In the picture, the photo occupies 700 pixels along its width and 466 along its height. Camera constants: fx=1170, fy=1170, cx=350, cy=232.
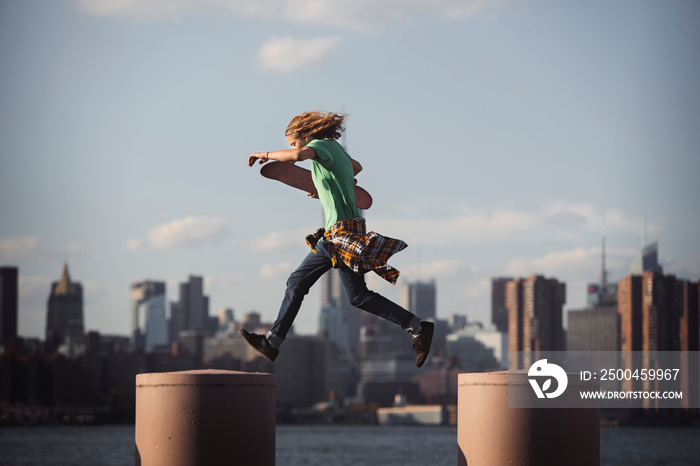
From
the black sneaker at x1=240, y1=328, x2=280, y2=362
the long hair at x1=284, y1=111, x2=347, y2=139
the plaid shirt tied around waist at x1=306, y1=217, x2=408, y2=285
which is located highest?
the long hair at x1=284, y1=111, x2=347, y2=139

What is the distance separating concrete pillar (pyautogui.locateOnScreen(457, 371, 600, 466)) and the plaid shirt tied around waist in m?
1.24

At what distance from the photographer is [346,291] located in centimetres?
945

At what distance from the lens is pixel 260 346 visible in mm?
9703

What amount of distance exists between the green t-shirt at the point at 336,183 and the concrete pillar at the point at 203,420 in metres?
1.63

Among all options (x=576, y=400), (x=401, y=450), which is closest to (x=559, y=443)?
(x=576, y=400)

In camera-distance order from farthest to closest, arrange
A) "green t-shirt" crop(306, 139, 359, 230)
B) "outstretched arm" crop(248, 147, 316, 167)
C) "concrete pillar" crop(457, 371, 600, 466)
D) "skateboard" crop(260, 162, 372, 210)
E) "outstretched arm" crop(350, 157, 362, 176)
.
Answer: "outstretched arm" crop(350, 157, 362, 176) → "skateboard" crop(260, 162, 372, 210) → "green t-shirt" crop(306, 139, 359, 230) → "outstretched arm" crop(248, 147, 316, 167) → "concrete pillar" crop(457, 371, 600, 466)

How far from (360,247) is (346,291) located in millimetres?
430

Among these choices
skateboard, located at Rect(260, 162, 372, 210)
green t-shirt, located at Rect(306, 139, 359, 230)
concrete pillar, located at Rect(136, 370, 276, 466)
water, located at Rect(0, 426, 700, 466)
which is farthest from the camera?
water, located at Rect(0, 426, 700, 466)

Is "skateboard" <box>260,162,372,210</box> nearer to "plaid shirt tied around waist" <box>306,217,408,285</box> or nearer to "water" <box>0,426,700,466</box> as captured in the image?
"plaid shirt tied around waist" <box>306,217,408,285</box>

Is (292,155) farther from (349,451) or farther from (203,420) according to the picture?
(349,451)

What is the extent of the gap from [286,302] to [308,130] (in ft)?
4.67

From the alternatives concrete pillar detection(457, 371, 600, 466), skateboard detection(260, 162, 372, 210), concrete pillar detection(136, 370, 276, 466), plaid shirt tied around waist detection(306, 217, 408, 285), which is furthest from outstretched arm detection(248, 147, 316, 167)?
concrete pillar detection(457, 371, 600, 466)

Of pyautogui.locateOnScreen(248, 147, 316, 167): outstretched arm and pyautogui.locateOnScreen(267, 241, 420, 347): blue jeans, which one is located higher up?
pyautogui.locateOnScreen(248, 147, 316, 167): outstretched arm

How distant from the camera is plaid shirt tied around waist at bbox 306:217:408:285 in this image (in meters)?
9.25
